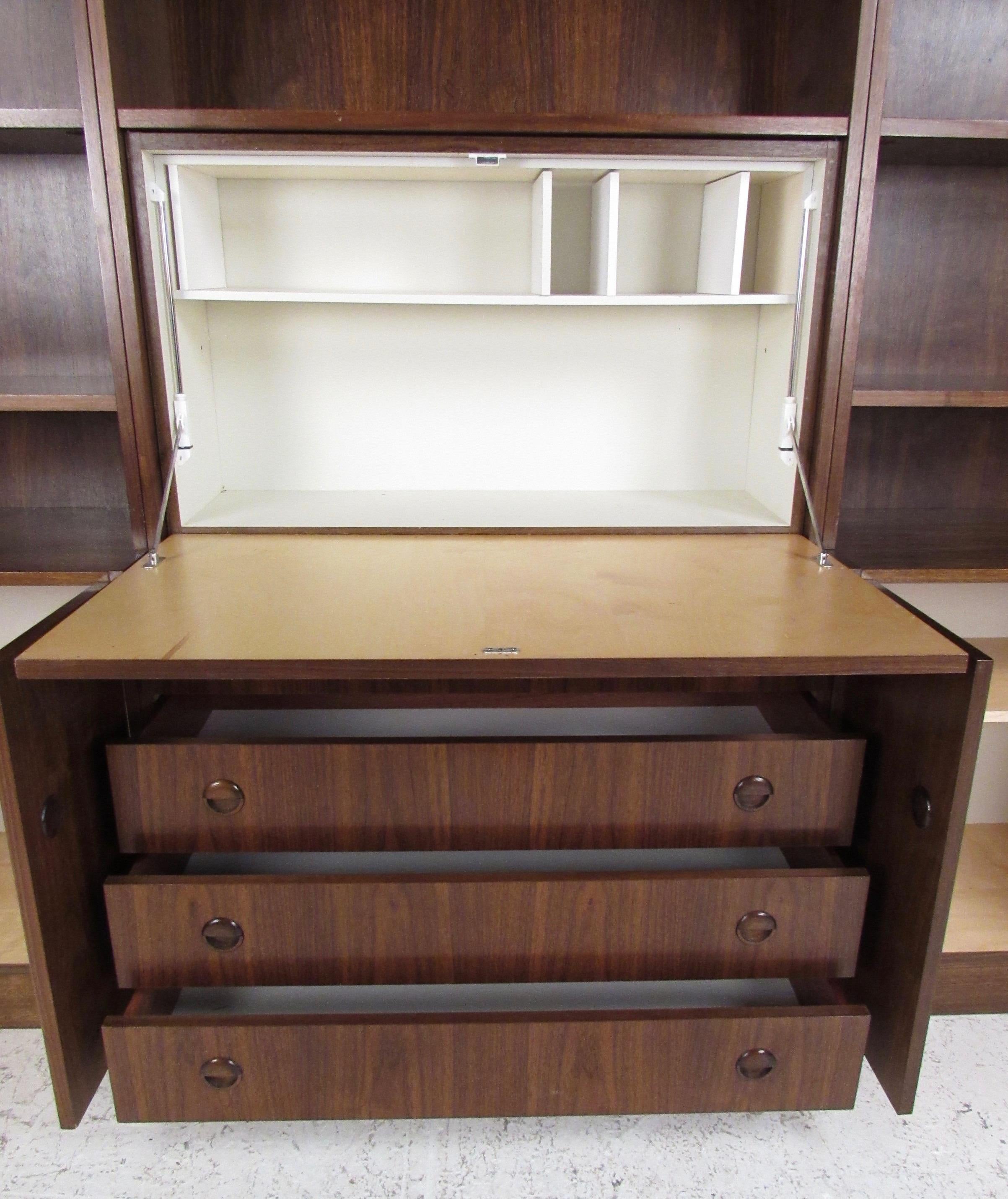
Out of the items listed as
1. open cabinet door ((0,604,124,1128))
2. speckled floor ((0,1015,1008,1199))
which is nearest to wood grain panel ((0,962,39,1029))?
speckled floor ((0,1015,1008,1199))

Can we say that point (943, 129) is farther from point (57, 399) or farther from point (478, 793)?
point (57, 399)

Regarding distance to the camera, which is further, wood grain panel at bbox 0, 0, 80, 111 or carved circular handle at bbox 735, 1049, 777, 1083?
wood grain panel at bbox 0, 0, 80, 111

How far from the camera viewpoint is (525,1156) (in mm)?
1315

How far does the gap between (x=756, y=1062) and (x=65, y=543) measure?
4.54ft

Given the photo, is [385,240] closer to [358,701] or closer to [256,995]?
[358,701]

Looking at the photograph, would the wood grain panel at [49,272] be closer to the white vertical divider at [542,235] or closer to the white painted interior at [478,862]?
the white vertical divider at [542,235]

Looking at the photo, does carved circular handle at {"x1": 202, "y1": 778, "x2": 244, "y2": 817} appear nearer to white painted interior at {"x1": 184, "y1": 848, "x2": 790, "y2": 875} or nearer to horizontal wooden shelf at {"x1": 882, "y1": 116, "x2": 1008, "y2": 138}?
white painted interior at {"x1": 184, "y1": 848, "x2": 790, "y2": 875}

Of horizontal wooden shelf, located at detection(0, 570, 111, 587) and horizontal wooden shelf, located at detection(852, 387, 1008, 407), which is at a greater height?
horizontal wooden shelf, located at detection(852, 387, 1008, 407)

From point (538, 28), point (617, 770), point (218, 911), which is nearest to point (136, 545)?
point (218, 911)

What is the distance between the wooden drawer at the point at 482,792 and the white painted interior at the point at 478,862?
3.3 inches

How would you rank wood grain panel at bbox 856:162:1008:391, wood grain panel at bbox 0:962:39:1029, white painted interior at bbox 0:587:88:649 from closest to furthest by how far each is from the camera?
1. wood grain panel at bbox 0:962:39:1029
2. wood grain panel at bbox 856:162:1008:391
3. white painted interior at bbox 0:587:88:649

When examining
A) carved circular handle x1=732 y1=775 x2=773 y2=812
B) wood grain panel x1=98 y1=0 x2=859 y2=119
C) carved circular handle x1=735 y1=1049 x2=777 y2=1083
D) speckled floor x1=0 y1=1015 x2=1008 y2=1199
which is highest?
wood grain panel x1=98 y1=0 x2=859 y2=119

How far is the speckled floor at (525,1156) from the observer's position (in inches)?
49.7

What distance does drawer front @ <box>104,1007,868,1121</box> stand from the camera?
118 centimetres
